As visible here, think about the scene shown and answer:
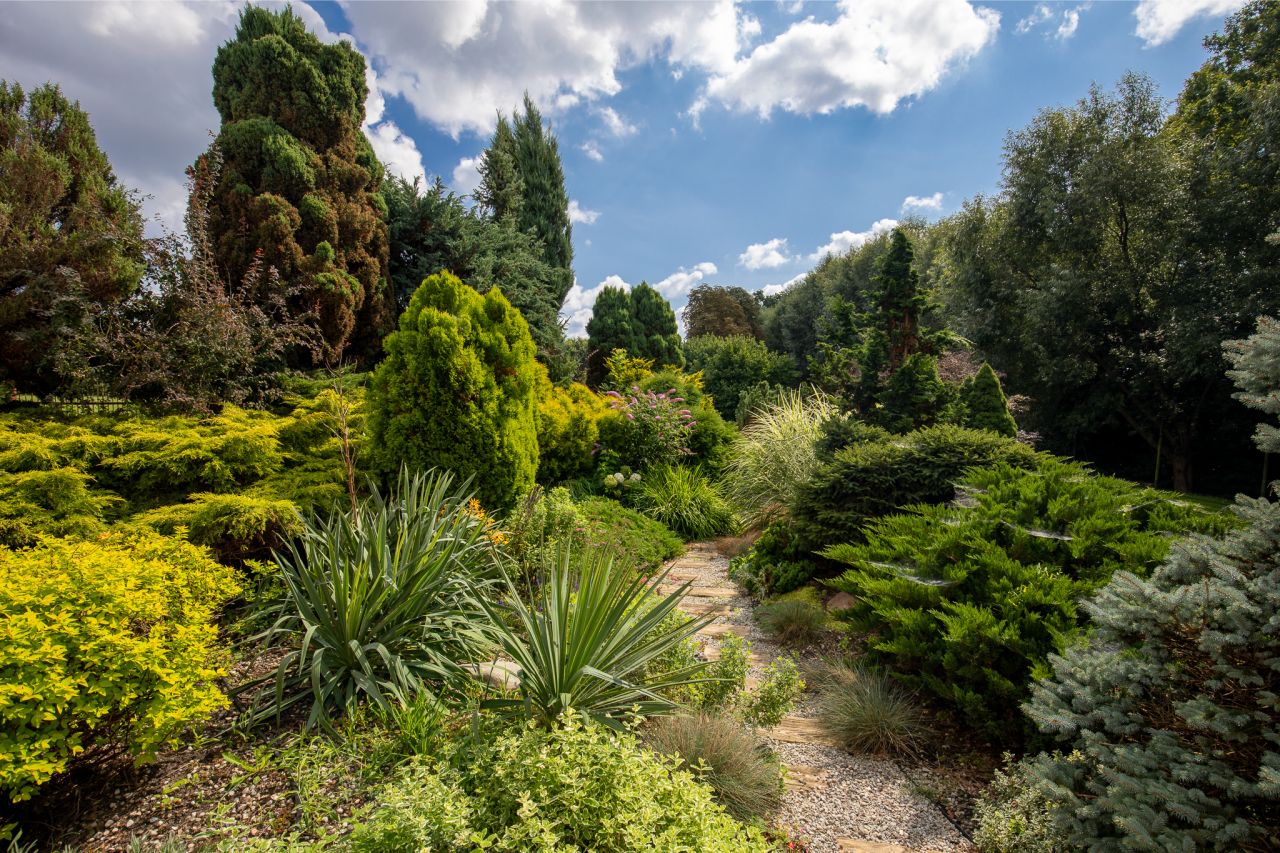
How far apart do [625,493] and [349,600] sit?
5.44 metres

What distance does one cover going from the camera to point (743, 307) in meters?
30.2

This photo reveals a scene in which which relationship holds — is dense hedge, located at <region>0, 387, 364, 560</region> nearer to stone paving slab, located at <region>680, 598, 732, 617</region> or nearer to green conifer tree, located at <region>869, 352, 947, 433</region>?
stone paving slab, located at <region>680, 598, 732, 617</region>

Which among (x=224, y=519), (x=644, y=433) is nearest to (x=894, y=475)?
(x=644, y=433)

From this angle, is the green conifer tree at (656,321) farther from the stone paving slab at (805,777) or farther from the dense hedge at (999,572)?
the stone paving slab at (805,777)

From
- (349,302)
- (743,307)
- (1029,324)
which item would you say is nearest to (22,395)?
(349,302)

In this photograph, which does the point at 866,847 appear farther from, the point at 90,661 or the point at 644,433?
the point at 644,433

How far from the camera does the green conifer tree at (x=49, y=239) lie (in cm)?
490

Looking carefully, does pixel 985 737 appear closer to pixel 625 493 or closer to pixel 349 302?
pixel 625 493

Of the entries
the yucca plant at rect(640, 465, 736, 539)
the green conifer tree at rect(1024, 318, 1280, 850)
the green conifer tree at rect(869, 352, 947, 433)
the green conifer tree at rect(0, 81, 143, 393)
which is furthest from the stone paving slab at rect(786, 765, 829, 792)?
the green conifer tree at rect(0, 81, 143, 393)

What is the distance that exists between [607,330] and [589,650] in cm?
1511

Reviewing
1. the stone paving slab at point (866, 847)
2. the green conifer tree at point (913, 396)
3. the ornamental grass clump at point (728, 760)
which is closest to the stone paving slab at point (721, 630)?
the ornamental grass clump at point (728, 760)

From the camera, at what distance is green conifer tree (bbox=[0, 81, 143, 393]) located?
4902 millimetres

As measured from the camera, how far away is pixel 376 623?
2.76m

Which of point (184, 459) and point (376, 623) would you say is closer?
point (376, 623)
